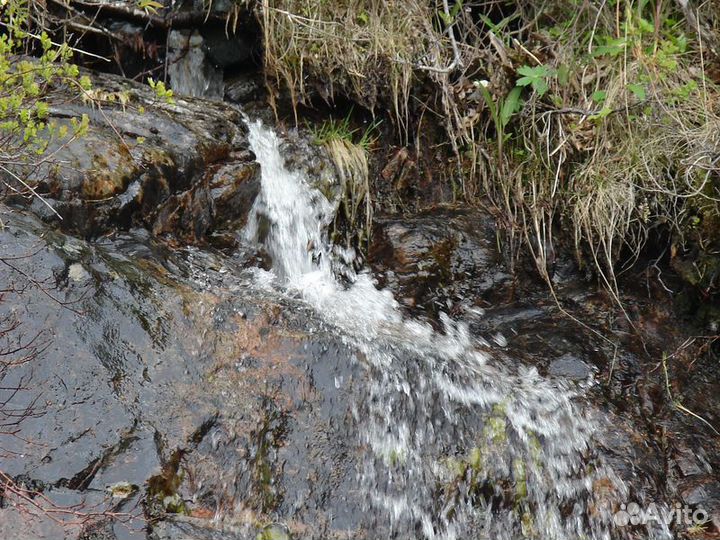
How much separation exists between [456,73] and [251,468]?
9.65 feet

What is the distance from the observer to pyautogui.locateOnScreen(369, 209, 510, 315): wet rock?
396 centimetres

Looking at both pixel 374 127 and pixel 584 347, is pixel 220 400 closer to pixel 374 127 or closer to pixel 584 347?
pixel 584 347

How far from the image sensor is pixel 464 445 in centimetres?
289

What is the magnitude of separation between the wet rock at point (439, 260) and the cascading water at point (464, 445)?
438 millimetres

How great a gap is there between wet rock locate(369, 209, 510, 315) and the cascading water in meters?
0.44

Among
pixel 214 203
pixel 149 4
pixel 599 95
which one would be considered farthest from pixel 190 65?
pixel 599 95

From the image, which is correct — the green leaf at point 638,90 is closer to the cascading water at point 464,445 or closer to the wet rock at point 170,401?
the cascading water at point 464,445

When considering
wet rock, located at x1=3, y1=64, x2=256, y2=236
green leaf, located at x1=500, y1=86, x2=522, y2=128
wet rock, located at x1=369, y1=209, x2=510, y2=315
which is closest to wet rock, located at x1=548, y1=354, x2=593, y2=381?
wet rock, located at x1=369, y1=209, x2=510, y2=315

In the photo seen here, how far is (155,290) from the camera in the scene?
9.14 ft

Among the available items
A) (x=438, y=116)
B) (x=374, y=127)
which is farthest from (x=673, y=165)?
(x=374, y=127)

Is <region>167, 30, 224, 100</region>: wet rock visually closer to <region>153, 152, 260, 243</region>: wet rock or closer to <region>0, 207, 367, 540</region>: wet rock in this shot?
Answer: <region>153, 152, 260, 243</region>: wet rock

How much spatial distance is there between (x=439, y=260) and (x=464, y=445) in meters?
1.39

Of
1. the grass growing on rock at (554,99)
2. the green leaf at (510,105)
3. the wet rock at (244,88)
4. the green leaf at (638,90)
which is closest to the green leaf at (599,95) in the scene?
the grass growing on rock at (554,99)

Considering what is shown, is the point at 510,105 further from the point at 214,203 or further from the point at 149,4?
the point at 149,4
